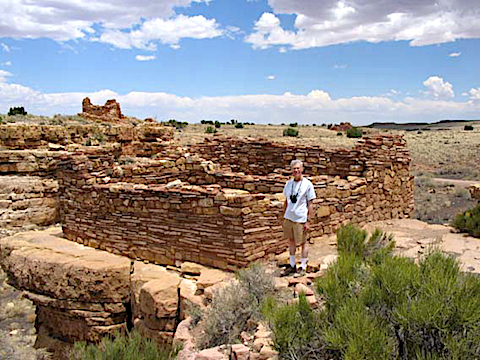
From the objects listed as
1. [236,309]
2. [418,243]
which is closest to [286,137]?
[418,243]

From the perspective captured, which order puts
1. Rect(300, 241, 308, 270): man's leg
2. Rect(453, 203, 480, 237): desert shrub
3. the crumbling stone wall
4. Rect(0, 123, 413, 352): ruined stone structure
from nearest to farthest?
1. Rect(300, 241, 308, 270): man's leg
2. Rect(0, 123, 413, 352): ruined stone structure
3. Rect(453, 203, 480, 237): desert shrub
4. the crumbling stone wall

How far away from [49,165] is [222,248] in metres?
7.35

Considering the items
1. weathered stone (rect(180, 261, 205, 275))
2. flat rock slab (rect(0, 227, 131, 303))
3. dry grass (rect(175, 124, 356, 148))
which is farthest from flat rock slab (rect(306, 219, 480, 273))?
dry grass (rect(175, 124, 356, 148))

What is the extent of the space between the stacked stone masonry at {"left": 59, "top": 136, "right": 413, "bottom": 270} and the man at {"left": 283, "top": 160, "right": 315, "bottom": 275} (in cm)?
74

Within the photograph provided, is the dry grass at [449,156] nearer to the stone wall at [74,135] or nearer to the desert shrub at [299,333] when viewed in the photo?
the stone wall at [74,135]

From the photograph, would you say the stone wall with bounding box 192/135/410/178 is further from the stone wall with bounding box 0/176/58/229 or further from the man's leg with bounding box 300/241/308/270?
the stone wall with bounding box 0/176/58/229

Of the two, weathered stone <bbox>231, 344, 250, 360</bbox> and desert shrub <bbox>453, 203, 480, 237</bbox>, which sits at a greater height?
desert shrub <bbox>453, 203, 480, 237</bbox>

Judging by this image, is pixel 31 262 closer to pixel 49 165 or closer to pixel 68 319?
pixel 68 319

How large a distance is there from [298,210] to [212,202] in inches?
61.2

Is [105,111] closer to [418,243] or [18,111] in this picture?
[18,111]

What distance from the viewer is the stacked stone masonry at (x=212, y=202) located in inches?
265

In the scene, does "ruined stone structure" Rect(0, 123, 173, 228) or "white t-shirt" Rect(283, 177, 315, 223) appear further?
"ruined stone structure" Rect(0, 123, 173, 228)

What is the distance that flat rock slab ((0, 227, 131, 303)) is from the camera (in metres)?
7.01

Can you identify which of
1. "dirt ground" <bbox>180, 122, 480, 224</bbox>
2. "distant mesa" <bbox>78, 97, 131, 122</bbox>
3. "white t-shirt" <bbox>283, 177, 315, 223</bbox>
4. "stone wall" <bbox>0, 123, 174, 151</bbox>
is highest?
"distant mesa" <bbox>78, 97, 131, 122</bbox>
